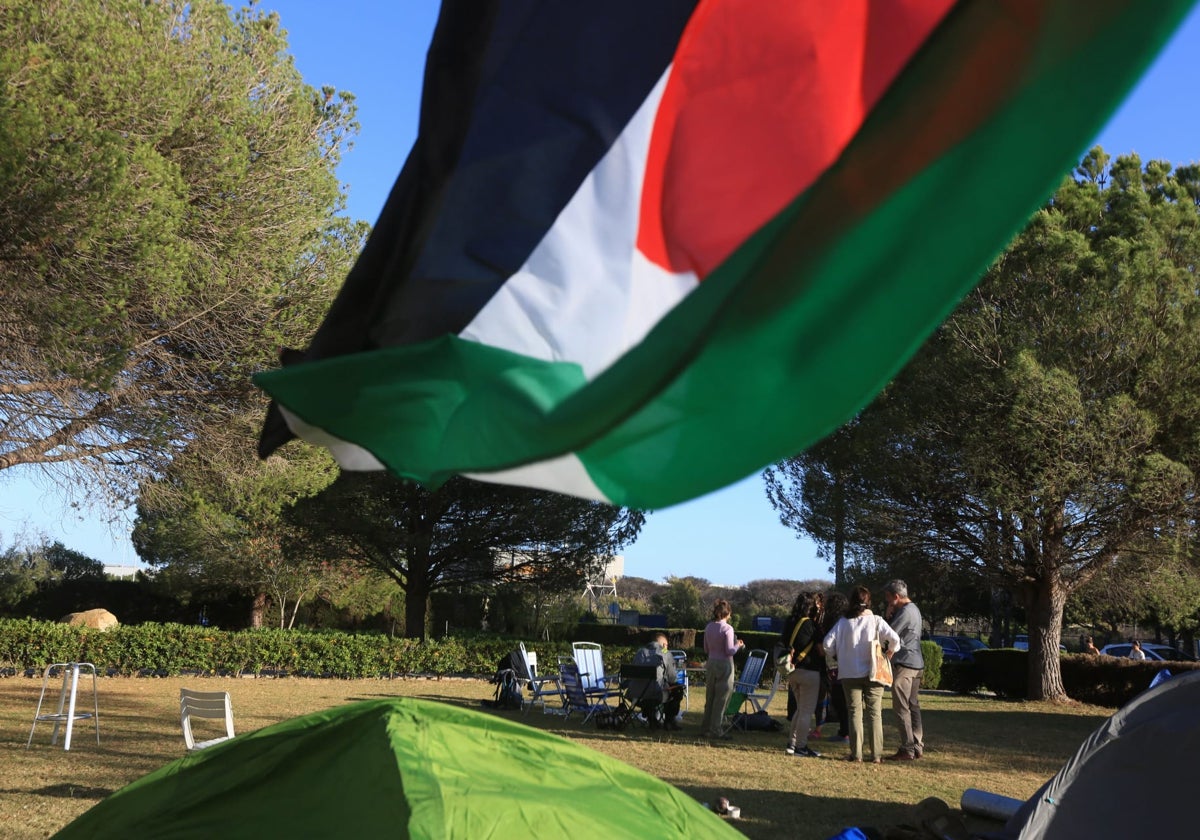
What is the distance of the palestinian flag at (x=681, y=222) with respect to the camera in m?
1.27

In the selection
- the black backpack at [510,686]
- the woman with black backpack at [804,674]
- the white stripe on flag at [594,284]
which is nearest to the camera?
the white stripe on flag at [594,284]

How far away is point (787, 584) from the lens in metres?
73.7

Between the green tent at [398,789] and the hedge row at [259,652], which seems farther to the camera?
the hedge row at [259,652]

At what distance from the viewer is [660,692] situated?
12.8 metres

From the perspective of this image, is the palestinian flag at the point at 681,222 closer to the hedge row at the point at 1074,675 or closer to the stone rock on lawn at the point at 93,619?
the hedge row at the point at 1074,675

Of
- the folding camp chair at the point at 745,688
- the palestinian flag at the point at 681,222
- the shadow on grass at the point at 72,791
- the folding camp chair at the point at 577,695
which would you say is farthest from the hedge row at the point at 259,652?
the palestinian flag at the point at 681,222

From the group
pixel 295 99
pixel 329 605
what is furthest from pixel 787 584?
pixel 295 99

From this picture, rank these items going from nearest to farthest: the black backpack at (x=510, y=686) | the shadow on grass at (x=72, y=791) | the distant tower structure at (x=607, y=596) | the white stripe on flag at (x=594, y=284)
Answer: the white stripe on flag at (x=594, y=284) < the shadow on grass at (x=72, y=791) < the black backpack at (x=510, y=686) < the distant tower structure at (x=607, y=596)

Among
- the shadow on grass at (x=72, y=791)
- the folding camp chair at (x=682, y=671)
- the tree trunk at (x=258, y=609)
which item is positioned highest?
the tree trunk at (x=258, y=609)

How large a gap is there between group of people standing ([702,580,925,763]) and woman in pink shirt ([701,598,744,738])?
12 millimetres

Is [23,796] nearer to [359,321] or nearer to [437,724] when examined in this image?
[437,724]

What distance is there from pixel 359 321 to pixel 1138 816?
446 centimetres

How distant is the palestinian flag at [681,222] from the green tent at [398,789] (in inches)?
56.3

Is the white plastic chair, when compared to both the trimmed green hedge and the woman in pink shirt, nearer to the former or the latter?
the woman in pink shirt
